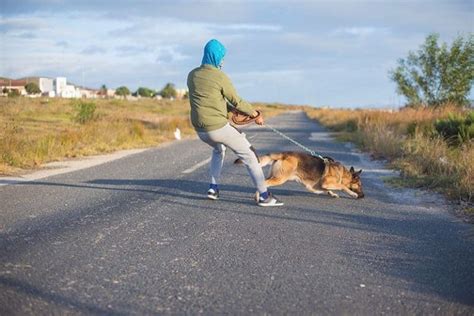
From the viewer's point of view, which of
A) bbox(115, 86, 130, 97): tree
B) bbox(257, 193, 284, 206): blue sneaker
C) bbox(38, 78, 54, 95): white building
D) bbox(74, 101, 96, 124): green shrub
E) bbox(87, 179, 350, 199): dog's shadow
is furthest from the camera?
bbox(115, 86, 130, 97): tree

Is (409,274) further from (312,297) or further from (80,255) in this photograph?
(80,255)

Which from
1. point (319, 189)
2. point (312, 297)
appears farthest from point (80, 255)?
point (319, 189)

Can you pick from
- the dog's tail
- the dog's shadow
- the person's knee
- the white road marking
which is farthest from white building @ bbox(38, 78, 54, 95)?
the dog's tail

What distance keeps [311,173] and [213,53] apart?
2585 mm

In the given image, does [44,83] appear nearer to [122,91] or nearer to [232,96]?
[232,96]

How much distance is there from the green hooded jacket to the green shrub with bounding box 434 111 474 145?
9.56 m

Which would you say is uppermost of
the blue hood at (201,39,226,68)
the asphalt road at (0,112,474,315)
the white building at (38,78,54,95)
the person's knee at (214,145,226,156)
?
the white building at (38,78,54,95)

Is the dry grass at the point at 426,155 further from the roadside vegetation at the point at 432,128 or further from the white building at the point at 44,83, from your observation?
the white building at the point at 44,83

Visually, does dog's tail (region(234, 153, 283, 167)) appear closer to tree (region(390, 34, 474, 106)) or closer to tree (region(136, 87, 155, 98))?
tree (region(390, 34, 474, 106))

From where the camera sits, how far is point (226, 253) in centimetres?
583

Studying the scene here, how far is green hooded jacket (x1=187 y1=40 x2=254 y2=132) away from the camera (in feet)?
27.0

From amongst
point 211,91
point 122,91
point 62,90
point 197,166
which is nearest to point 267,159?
point 211,91

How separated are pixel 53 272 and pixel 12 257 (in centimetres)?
70

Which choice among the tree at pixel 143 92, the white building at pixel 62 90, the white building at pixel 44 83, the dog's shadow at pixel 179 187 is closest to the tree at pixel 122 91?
the tree at pixel 143 92
